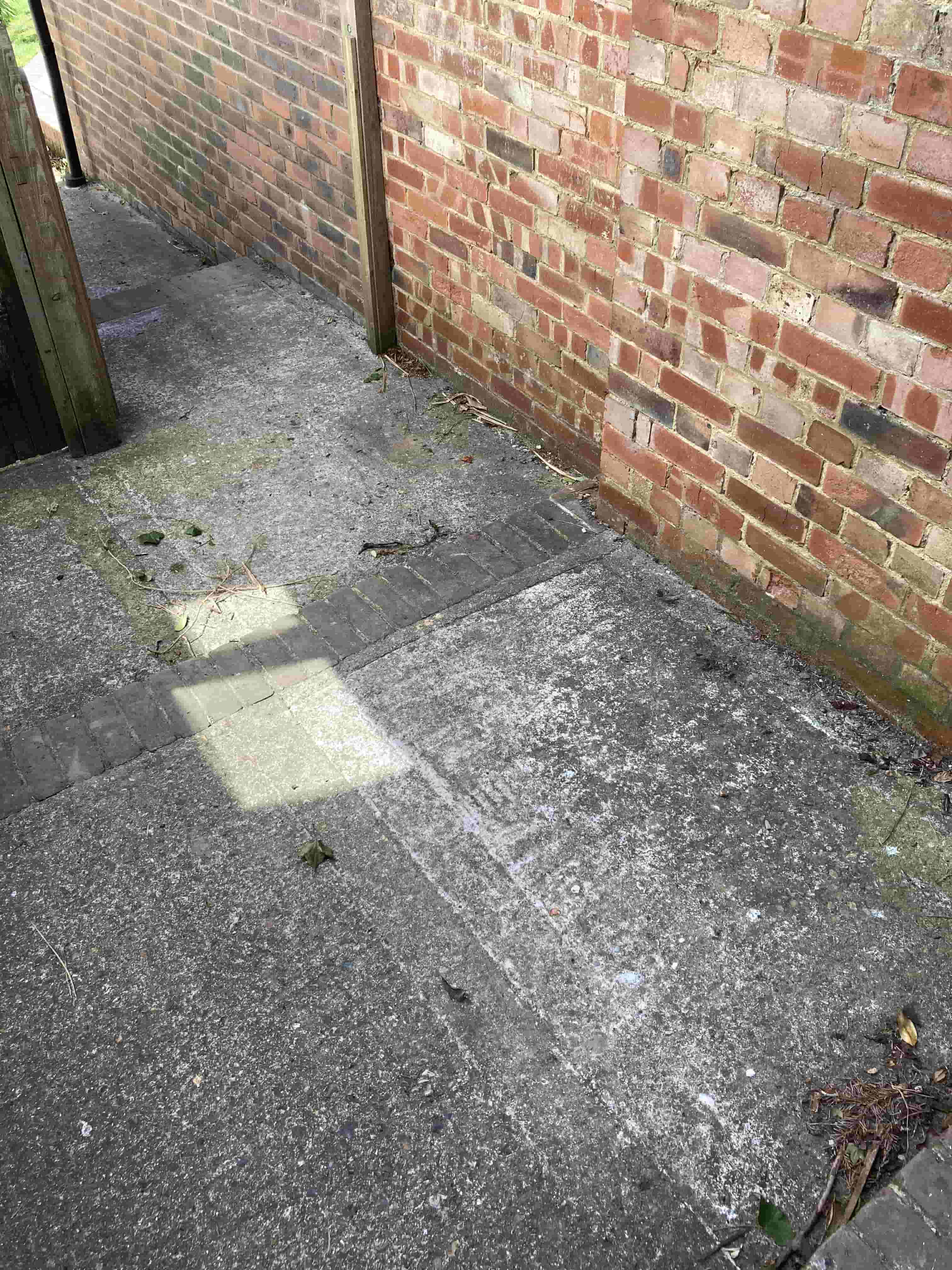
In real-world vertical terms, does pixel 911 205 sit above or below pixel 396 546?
above

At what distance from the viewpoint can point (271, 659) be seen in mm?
3357

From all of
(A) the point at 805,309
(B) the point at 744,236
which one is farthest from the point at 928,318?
(B) the point at 744,236

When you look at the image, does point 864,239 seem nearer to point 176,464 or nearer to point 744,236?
point 744,236

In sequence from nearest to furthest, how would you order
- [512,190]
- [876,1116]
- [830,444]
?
1. [876,1116]
2. [830,444]
3. [512,190]

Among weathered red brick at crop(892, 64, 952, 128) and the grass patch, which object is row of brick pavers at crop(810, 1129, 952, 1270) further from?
the grass patch

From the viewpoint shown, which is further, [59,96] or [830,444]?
[59,96]

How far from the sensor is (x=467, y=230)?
4.26m

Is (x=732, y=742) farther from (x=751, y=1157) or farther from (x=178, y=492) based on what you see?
(x=178, y=492)

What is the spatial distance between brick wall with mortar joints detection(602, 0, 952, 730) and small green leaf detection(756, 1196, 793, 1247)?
1434 mm

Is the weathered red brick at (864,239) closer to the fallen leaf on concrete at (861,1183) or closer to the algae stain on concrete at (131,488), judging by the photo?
the fallen leaf on concrete at (861,1183)

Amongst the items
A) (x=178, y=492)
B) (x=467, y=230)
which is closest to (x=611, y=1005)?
(x=178, y=492)

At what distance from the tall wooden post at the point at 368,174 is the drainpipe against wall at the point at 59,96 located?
4921 mm

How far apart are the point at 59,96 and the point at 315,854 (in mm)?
8104

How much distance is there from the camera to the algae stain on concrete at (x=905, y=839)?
2.60 m
